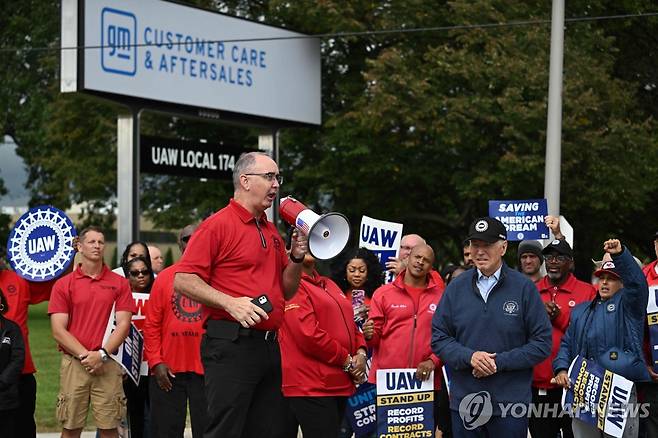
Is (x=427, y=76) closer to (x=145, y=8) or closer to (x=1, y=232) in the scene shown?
(x=145, y=8)

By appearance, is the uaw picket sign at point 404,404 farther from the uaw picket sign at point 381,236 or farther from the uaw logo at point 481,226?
the uaw picket sign at point 381,236

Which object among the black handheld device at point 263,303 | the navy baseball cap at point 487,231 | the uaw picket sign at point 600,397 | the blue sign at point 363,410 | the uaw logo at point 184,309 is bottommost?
the blue sign at point 363,410

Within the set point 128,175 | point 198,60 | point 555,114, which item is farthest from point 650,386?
point 198,60

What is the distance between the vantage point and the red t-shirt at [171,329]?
32.2ft

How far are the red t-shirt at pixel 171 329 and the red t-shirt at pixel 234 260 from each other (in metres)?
3.26

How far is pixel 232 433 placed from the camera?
6516mm

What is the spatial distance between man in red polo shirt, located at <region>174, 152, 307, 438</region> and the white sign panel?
31.9 feet

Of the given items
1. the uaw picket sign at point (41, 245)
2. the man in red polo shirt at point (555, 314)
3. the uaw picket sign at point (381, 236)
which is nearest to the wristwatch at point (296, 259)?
the man in red polo shirt at point (555, 314)

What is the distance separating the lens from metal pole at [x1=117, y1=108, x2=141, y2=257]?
16.5 meters

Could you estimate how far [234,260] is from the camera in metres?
6.58

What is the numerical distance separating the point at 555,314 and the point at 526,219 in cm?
259

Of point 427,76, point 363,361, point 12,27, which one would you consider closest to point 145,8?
point 427,76

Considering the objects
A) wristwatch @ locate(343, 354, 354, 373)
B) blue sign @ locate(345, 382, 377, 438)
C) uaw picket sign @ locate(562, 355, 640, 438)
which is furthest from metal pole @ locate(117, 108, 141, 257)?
uaw picket sign @ locate(562, 355, 640, 438)

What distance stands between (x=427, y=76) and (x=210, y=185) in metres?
6.79
